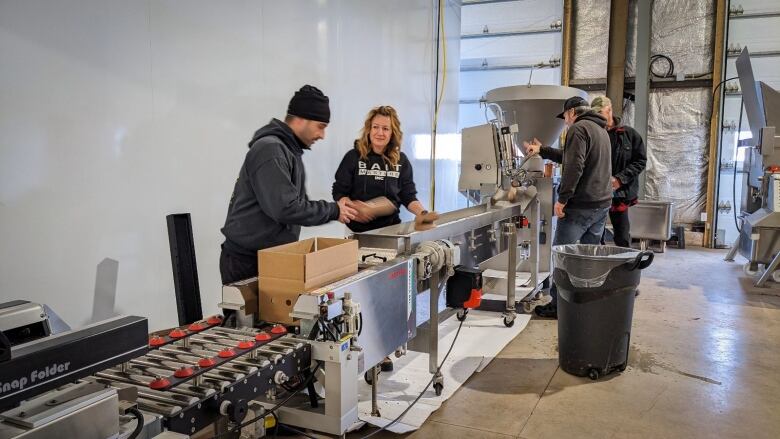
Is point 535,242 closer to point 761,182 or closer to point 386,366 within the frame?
point 386,366

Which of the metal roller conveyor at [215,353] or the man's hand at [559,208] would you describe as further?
the man's hand at [559,208]

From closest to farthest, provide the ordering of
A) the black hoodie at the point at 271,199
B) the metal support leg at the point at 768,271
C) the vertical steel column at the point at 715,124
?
the black hoodie at the point at 271,199, the metal support leg at the point at 768,271, the vertical steel column at the point at 715,124

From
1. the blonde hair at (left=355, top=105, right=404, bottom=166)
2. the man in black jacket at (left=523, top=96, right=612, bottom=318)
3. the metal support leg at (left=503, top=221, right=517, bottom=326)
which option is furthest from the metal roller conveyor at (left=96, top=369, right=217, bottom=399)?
the man in black jacket at (left=523, top=96, right=612, bottom=318)

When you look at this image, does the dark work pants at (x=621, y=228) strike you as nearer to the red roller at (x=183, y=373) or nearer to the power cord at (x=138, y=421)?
the red roller at (x=183, y=373)

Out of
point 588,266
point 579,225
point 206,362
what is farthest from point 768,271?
point 206,362

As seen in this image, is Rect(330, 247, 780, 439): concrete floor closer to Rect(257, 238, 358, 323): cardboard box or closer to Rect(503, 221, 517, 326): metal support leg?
Rect(503, 221, 517, 326): metal support leg

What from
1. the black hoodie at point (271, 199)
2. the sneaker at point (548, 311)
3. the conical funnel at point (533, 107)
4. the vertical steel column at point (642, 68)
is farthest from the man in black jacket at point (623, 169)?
the black hoodie at point (271, 199)

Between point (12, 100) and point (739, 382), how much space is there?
3065mm

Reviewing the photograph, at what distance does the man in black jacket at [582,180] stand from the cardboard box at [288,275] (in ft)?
6.85

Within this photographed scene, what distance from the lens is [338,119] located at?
3.69 metres

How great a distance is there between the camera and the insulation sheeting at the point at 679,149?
641cm

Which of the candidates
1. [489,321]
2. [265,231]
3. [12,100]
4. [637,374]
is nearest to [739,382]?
[637,374]

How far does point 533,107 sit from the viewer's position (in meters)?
4.03

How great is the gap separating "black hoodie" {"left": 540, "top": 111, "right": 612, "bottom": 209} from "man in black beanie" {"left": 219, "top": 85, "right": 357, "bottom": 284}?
172 centimetres
